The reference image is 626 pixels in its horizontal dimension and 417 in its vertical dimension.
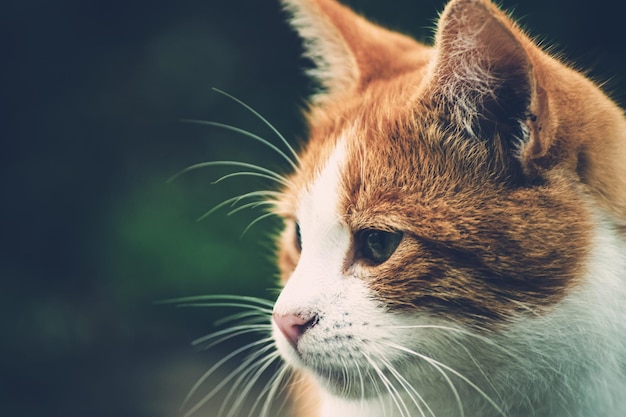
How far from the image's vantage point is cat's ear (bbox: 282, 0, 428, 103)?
1.16 metres

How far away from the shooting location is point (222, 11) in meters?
2.12

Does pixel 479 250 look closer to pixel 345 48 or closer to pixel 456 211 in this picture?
pixel 456 211

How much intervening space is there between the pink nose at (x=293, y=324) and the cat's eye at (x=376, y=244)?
0.10 metres

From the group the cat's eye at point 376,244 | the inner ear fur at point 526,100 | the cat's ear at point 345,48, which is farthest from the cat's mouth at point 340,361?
the cat's ear at point 345,48

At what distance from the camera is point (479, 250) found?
32.5 inches

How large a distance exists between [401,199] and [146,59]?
1431 millimetres

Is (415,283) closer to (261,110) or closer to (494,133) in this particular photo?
(494,133)

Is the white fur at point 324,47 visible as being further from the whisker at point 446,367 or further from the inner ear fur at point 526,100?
the whisker at point 446,367

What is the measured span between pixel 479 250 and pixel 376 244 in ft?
0.43

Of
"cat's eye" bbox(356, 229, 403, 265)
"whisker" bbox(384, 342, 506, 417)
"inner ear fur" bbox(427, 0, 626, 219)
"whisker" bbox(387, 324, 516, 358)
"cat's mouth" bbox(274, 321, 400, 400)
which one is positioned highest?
"inner ear fur" bbox(427, 0, 626, 219)

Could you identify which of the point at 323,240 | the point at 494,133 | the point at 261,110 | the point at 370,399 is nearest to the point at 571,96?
the point at 494,133

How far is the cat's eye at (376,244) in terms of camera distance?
882 millimetres

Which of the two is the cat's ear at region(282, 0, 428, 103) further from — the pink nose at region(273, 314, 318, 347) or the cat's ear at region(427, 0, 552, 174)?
the pink nose at region(273, 314, 318, 347)

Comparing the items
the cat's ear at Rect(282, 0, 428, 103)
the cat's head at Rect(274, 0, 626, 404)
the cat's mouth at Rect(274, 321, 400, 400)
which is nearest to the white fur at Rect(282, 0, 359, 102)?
the cat's ear at Rect(282, 0, 428, 103)
